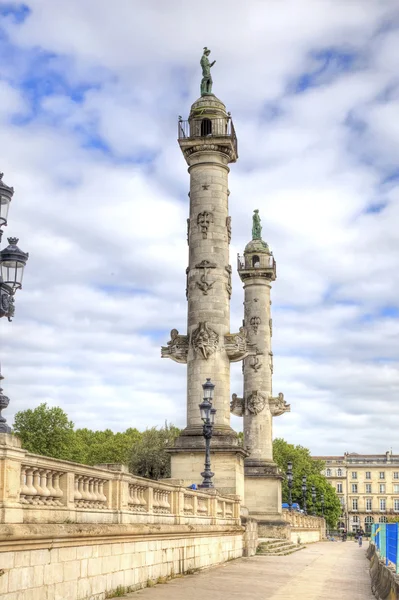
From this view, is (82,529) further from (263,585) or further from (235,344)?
(235,344)

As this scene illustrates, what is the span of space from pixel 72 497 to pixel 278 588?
25.9 feet

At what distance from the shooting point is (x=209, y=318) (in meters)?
36.2

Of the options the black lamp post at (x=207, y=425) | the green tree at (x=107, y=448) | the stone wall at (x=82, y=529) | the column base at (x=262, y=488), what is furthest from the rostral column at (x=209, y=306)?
the green tree at (x=107, y=448)

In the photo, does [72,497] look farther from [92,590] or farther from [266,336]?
[266,336]

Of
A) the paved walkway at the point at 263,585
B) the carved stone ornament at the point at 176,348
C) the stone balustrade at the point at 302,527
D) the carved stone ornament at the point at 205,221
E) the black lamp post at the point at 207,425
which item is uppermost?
the carved stone ornament at the point at 205,221

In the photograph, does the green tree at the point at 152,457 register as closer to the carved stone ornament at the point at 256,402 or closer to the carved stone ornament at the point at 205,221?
the carved stone ornament at the point at 256,402

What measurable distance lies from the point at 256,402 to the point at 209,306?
22.0 meters

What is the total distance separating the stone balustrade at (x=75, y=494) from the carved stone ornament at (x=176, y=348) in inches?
528

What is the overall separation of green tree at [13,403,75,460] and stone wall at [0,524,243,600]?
5717 centimetres

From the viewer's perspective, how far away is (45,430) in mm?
79938

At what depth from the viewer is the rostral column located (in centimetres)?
3488

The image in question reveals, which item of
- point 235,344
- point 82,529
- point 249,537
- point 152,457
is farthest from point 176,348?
point 152,457

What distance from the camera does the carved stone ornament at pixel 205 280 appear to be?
119ft

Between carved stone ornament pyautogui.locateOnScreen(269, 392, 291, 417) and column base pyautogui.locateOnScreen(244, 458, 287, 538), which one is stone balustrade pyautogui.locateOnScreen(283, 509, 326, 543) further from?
carved stone ornament pyautogui.locateOnScreen(269, 392, 291, 417)
